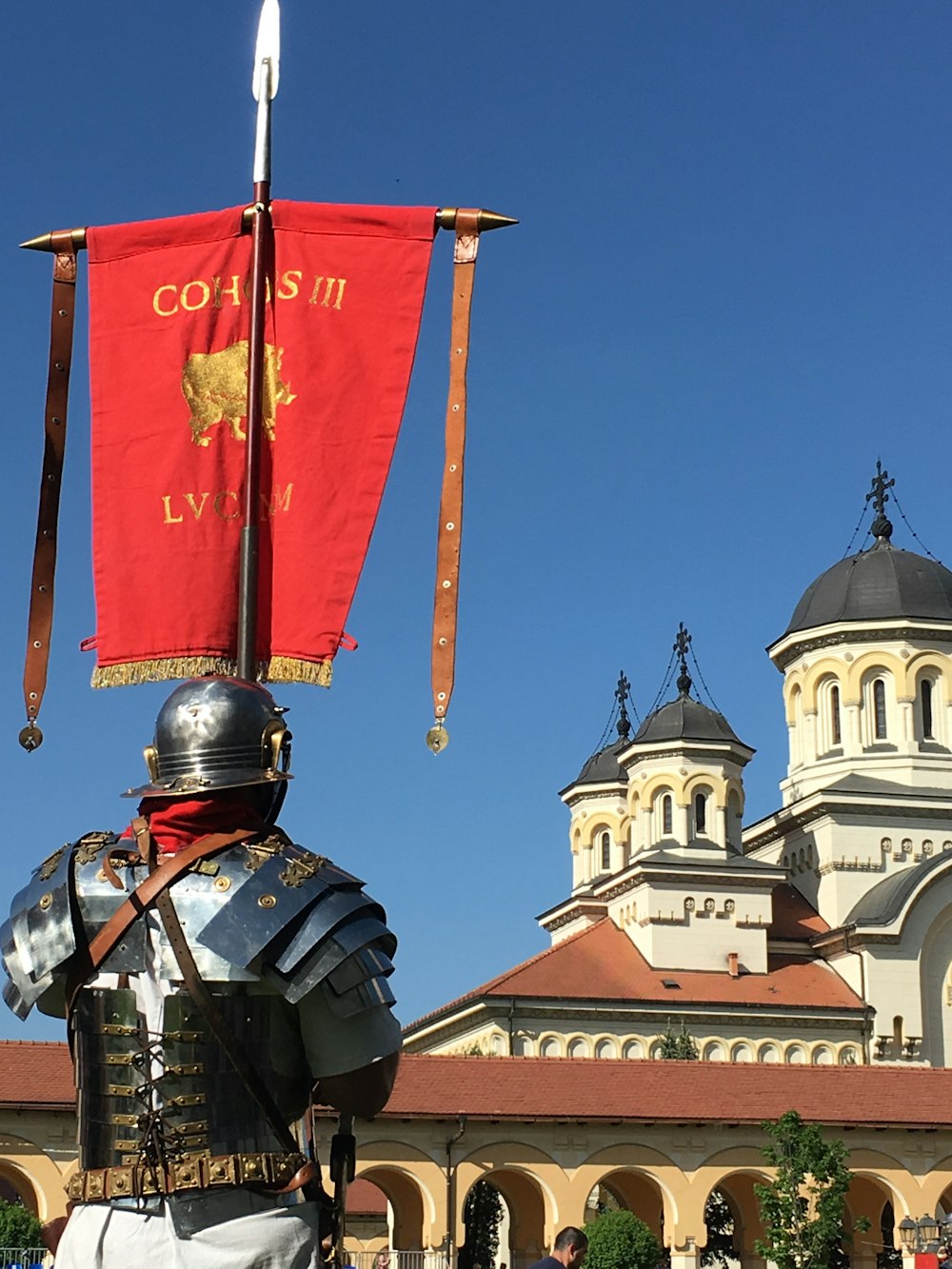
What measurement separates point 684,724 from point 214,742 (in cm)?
4482

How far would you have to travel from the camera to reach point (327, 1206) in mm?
3869

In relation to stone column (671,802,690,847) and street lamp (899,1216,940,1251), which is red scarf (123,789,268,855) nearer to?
street lamp (899,1216,940,1251)

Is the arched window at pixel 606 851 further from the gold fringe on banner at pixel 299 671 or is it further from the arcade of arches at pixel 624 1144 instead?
the gold fringe on banner at pixel 299 671

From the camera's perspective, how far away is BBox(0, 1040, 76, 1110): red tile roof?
25.9 m

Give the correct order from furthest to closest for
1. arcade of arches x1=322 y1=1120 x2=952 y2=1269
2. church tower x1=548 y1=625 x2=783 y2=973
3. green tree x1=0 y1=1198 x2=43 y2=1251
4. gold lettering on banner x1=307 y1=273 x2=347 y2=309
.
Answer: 1. church tower x1=548 y1=625 x2=783 y2=973
2. arcade of arches x1=322 y1=1120 x2=952 y2=1269
3. green tree x1=0 y1=1198 x2=43 y2=1251
4. gold lettering on banner x1=307 y1=273 x2=347 y2=309

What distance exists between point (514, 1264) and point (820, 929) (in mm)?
20033

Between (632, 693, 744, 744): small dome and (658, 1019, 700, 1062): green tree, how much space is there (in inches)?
314

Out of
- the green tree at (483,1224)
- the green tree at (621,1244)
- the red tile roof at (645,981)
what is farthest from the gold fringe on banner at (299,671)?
the red tile roof at (645,981)

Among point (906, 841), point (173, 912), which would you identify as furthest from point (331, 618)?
point (906, 841)

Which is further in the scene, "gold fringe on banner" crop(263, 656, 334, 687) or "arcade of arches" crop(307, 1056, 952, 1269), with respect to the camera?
"arcade of arches" crop(307, 1056, 952, 1269)

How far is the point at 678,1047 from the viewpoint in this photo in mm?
42156

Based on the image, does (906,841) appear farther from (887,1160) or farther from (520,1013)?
(887,1160)

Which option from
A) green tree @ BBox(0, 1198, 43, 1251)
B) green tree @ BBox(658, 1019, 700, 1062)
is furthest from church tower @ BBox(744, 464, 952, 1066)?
green tree @ BBox(0, 1198, 43, 1251)

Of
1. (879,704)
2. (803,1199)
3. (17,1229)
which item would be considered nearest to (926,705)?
(879,704)
